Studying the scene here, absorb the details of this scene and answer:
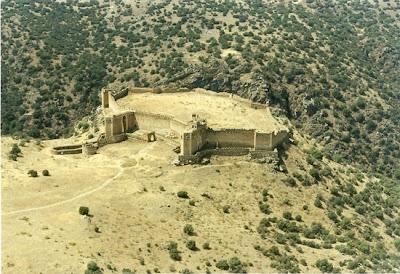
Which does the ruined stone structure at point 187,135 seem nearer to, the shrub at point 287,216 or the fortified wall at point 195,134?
the fortified wall at point 195,134

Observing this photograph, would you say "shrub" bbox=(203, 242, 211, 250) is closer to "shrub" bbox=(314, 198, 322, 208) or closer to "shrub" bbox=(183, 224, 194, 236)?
"shrub" bbox=(183, 224, 194, 236)

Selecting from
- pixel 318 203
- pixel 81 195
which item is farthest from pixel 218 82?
pixel 81 195

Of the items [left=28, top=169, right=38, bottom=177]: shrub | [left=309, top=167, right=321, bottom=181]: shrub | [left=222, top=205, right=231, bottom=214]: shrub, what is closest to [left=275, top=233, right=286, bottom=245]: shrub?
[left=222, top=205, right=231, bottom=214]: shrub

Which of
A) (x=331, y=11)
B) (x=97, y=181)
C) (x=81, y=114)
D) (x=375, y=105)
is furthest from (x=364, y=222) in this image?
(x=331, y=11)

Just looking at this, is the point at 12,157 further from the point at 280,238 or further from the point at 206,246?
the point at 280,238

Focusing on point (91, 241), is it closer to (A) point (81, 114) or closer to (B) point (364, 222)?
(B) point (364, 222)

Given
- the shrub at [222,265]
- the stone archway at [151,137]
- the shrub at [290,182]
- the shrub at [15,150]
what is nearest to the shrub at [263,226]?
the shrub at [222,265]
